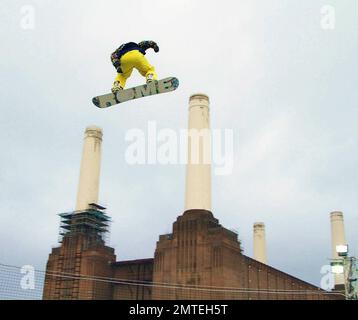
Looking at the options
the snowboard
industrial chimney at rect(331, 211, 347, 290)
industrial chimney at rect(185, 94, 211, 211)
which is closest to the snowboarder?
the snowboard

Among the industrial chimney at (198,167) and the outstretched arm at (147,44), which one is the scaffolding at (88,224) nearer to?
the industrial chimney at (198,167)

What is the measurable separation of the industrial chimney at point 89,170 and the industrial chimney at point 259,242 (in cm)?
2498

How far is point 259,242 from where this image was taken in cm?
6994

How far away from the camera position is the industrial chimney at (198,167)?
47.8 metres

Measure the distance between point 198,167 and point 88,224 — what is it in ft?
43.2

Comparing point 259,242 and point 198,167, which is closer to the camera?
point 198,167

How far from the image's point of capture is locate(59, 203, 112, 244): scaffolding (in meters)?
52.9

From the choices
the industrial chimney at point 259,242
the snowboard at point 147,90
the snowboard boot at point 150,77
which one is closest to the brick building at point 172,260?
the industrial chimney at point 259,242

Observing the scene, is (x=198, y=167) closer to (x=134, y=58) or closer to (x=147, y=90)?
(x=147, y=90)

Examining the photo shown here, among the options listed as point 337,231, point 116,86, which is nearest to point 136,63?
point 116,86

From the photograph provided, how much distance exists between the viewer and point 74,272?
167ft
